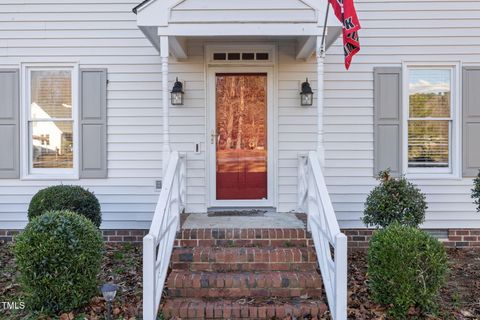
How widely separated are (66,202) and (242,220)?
2.25 m

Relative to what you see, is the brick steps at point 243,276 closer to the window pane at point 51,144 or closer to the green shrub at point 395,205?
the green shrub at point 395,205

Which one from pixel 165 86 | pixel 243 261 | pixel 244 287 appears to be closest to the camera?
pixel 244 287

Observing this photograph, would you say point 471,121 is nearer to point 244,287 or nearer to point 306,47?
point 306,47

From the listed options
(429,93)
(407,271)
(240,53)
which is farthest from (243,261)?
(429,93)

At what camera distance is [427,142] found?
6543 millimetres

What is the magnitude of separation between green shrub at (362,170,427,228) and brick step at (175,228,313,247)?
3.62ft

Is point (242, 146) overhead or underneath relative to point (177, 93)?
underneath

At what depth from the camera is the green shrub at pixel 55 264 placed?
4.05 metres

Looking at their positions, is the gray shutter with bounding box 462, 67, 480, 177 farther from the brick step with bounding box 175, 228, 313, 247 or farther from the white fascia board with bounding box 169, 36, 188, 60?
the white fascia board with bounding box 169, 36, 188, 60

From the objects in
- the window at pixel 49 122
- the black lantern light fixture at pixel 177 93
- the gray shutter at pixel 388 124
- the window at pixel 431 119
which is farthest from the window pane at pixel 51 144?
the window at pixel 431 119

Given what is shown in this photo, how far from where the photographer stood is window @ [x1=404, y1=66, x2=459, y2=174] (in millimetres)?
6488

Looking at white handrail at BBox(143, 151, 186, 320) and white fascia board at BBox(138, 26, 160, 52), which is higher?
white fascia board at BBox(138, 26, 160, 52)

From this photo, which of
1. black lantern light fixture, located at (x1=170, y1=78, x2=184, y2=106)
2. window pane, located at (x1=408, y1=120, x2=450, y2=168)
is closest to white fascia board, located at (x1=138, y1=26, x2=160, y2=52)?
black lantern light fixture, located at (x1=170, y1=78, x2=184, y2=106)

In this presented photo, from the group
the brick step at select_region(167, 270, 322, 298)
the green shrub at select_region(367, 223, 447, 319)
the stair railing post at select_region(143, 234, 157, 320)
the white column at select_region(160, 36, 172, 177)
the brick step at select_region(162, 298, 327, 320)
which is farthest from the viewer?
the white column at select_region(160, 36, 172, 177)
